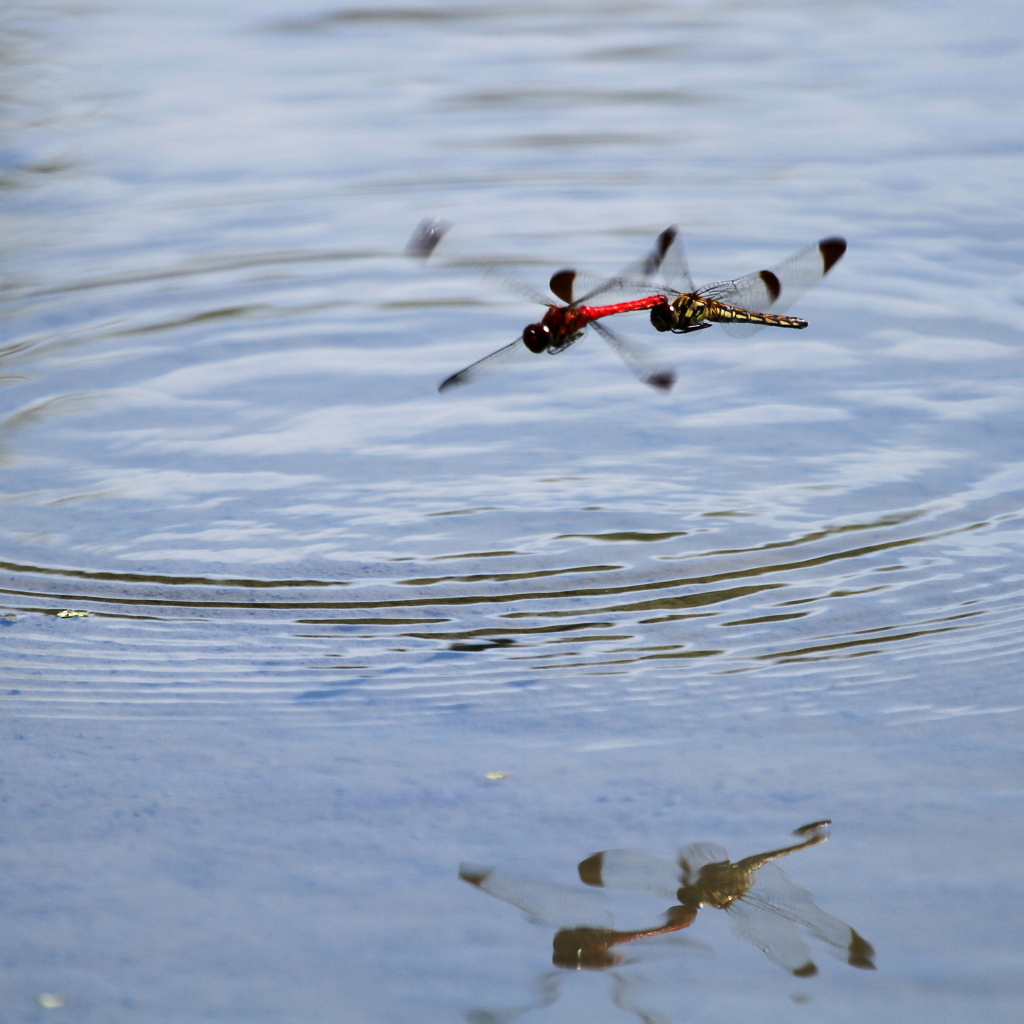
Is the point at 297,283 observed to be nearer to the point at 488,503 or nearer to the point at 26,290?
the point at 26,290

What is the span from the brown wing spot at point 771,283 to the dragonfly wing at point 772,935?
2222mm

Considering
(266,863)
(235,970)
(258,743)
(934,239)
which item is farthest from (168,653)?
(934,239)

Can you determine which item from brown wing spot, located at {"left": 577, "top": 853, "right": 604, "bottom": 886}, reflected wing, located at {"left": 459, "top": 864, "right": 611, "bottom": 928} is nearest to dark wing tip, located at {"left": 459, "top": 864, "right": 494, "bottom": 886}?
reflected wing, located at {"left": 459, "top": 864, "right": 611, "bottom": 928}

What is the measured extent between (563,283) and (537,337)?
183 mm

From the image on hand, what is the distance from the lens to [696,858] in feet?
8.31

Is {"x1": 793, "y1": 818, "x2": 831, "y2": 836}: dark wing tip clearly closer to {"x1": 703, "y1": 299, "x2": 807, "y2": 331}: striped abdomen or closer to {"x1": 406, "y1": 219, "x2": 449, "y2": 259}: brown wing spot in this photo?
{"x1": 406, "y1": 219, "x2": 449, "y2": 259}: brown wing spot

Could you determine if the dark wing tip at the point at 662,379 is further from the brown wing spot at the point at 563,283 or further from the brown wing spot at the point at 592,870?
the brown wing spot at the point at 592,870

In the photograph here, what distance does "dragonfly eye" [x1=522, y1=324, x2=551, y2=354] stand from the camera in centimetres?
406

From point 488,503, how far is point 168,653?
119 cm

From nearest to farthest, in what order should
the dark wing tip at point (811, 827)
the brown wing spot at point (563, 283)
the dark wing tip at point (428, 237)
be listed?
the dark wing tip at point (811, 827) < the dark wing tip at point (428, 237) < the brown wing spot at point (563, 283)

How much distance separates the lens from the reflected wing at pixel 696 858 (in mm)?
2496

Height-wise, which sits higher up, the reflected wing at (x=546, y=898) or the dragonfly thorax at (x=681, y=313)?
the dragonfly thorax at (x=681, y=313)

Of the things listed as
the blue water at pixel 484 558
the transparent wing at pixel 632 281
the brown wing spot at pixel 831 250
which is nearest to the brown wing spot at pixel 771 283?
the brown wing spot at pixel 831 250

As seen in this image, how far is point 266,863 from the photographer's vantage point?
8.45ft
